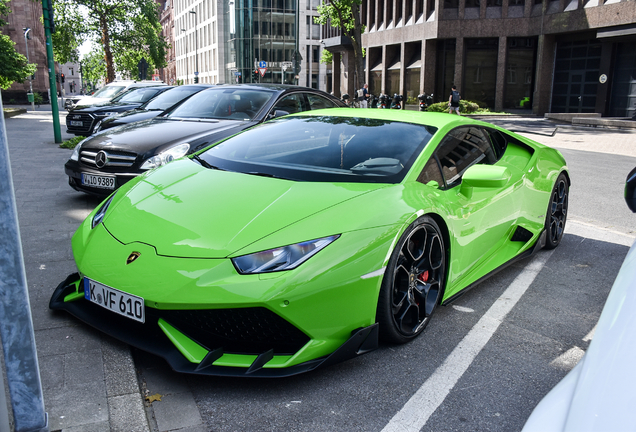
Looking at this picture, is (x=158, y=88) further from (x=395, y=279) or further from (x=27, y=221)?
(x=395, y=279)

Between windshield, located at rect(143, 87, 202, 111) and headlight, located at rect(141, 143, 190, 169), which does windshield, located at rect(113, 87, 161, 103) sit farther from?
headlight, located at rect(141, 143, 190, 169)

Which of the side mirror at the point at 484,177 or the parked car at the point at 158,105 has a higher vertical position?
the parked car at the point at 158,105

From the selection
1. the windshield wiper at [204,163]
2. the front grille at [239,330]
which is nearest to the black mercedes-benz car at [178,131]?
the windshield wiper at [204,163]

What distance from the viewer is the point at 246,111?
7371mm

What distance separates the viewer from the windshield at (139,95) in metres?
14.6

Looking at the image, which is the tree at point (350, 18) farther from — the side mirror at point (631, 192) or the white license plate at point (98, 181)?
the side mirror at point (631, 192)

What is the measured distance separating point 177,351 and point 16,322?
2.58 feet

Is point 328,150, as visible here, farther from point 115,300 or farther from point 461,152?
point 115,300

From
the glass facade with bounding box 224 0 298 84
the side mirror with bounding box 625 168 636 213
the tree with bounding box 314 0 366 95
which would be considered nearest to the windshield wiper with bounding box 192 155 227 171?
the side mirror with bounding box 625 168 636 213

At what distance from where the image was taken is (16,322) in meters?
1.91

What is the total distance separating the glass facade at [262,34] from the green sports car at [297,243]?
2487 inches

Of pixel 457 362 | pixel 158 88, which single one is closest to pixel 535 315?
pixel 457 362

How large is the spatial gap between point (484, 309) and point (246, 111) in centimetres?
460

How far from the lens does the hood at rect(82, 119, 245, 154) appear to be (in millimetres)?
6082
